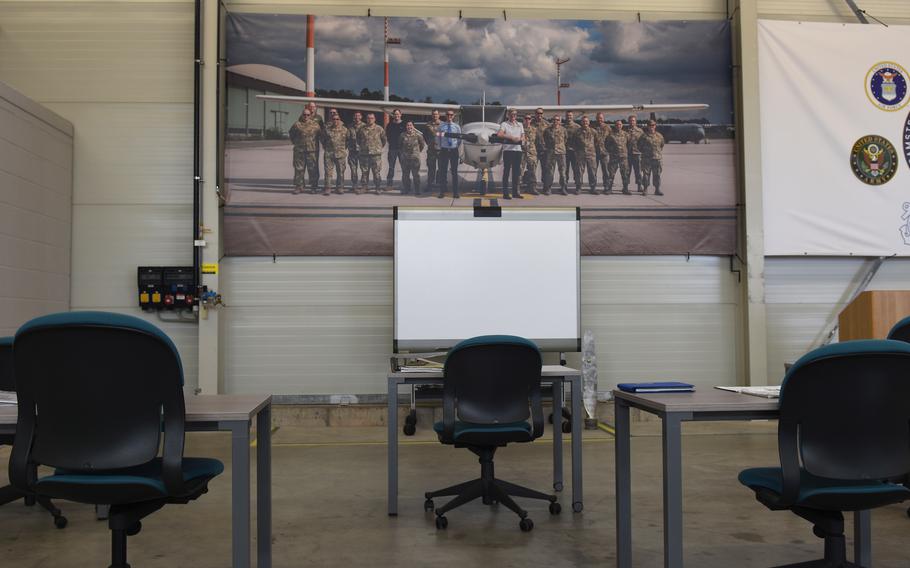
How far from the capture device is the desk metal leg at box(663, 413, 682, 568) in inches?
78.9

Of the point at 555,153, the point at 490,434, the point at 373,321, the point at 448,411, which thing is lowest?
the point at 490,434

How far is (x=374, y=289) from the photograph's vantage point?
6066 millimetres

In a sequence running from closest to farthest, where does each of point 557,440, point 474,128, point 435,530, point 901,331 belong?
1. point 901,331
2. point 435,530
3. point 557,440
4. point 474,128

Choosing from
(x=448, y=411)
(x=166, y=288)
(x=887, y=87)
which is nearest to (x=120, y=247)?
(x=166, y=288)

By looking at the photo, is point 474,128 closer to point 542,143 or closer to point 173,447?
point 542,143

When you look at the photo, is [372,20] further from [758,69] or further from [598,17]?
[758,69]

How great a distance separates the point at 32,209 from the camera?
5.29m

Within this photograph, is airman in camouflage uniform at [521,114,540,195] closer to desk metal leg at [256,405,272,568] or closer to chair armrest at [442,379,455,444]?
chair armrest at [442,379,455,444]

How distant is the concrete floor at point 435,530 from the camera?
264 cm

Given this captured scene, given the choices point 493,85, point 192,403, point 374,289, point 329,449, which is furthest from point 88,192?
point 192,403

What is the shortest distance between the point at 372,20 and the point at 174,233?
2.75m

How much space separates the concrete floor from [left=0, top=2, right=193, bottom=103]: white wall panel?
12.8 feet

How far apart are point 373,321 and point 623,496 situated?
3.94 metres

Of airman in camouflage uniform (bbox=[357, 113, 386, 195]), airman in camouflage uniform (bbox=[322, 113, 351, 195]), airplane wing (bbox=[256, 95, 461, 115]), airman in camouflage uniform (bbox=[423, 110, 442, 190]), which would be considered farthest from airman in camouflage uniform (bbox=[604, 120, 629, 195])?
airman in camouflage uniform (bbox=[322, 113, 351, 195])
